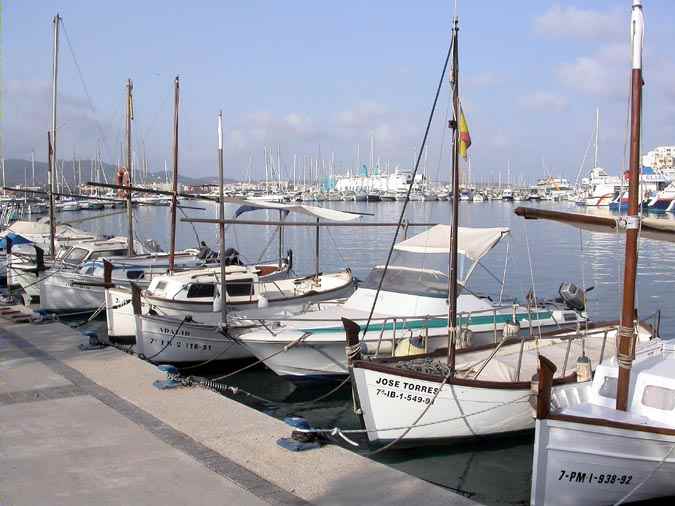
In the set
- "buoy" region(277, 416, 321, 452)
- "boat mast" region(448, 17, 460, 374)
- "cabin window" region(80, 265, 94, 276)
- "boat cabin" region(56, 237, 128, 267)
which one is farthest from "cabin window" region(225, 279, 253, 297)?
"buoy" region(277, 416, 321, 452)

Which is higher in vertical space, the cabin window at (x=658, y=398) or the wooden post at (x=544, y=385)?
the wooden post at (x=544, y=385)

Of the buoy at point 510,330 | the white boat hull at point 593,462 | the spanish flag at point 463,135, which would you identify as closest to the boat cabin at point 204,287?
the buoy at point 510,330

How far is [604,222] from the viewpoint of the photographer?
415 inches

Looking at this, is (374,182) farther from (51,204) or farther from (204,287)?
(204,287)

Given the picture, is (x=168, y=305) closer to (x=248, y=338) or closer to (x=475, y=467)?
(x=248, y=338)

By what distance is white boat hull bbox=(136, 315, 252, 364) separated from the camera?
59.5 feet

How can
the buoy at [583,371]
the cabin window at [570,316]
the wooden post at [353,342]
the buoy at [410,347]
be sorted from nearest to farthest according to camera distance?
the wooden post at [353,342], the buoy at [583,371], the buoy at [410,347], the cabin window at [570,316]

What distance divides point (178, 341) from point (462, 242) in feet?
24.4

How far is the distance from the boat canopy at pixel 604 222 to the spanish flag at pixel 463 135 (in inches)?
88.7

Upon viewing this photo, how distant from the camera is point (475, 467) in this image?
39.2 ft

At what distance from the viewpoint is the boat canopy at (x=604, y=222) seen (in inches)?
393

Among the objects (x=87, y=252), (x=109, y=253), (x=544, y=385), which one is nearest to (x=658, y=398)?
(x=544, y=385)

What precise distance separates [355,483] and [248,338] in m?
8.40

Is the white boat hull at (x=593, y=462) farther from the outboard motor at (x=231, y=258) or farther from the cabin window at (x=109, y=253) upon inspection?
the cabin window at (x=109, y=253)
